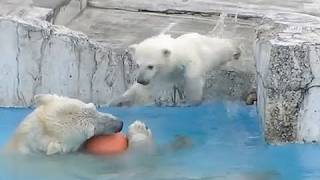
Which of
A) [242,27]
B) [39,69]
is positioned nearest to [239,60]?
[242,27]

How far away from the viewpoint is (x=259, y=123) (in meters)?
7.68

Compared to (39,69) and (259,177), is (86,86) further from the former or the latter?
(259,177)

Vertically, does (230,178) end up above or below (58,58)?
below

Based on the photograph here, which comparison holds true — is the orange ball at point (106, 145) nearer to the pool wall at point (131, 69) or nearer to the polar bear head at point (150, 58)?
the polar bear head at point (150, 58)

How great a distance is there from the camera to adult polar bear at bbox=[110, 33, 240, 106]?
720 cm

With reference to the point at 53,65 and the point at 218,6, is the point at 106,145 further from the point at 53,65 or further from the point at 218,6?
the point at 218,6

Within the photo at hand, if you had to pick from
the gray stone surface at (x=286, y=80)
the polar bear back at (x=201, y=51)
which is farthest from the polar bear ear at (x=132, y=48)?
the gray stone surface at (x=286, y=80)

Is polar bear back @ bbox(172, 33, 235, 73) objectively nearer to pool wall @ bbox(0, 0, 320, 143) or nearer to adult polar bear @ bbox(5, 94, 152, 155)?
pool wall @ bbox(0, 0, 320, 143)

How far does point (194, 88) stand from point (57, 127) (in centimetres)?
140

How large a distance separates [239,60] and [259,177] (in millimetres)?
1733

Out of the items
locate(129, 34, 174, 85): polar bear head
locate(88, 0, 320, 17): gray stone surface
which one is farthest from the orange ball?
locate(88, 0, 320, 17): gray stone surface

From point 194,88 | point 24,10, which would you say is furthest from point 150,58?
point 24,10

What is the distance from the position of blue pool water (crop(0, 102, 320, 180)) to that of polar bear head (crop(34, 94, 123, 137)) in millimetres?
213

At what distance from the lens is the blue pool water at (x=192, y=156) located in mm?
6668
